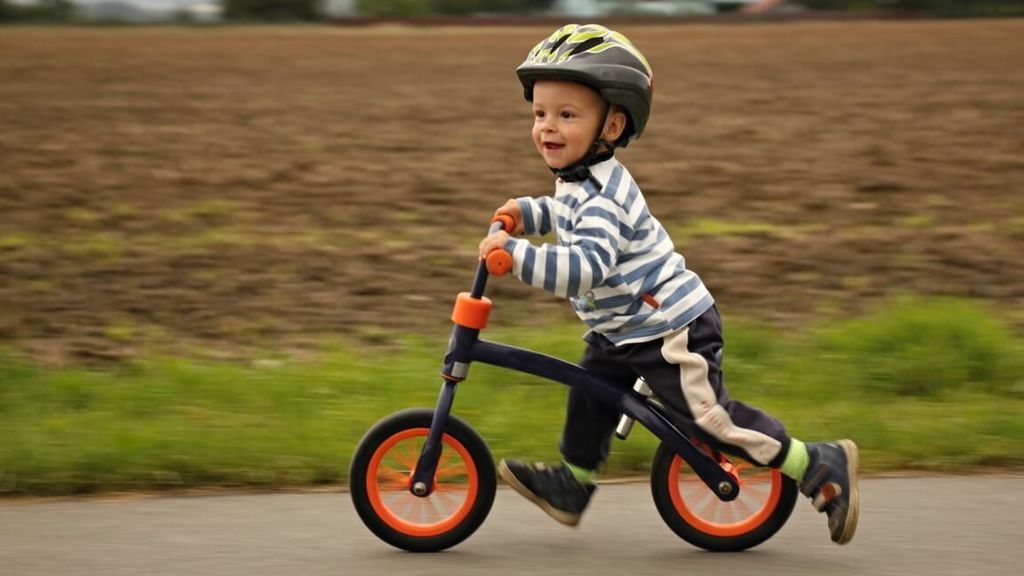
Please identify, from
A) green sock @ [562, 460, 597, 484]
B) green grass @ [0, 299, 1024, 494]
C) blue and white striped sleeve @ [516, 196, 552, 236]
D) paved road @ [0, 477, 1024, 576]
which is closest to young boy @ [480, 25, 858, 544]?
blue and white striped sleeve @ [516, 196, 552, 236]

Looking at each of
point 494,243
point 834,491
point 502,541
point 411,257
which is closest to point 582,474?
point 502,541

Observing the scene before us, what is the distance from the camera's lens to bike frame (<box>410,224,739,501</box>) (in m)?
4.09

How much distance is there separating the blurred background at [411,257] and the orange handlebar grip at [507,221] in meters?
1.16

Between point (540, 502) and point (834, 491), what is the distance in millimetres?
853

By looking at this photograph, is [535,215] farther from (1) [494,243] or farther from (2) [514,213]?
(1) [494,243]

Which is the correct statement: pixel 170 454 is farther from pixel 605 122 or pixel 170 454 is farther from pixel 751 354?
pixel 751 354

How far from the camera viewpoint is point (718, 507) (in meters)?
4.30

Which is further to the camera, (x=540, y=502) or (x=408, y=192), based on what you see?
(x=408, y=192)

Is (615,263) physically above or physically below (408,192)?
above

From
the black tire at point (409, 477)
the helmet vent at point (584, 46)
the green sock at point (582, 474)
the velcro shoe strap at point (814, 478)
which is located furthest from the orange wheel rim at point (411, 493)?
the helmet vent at point (584, 46)

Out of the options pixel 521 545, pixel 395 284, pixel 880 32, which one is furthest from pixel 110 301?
pixel 880 32

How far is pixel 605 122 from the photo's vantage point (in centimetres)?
400

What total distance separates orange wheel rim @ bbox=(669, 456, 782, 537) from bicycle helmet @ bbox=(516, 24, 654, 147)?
1.09m

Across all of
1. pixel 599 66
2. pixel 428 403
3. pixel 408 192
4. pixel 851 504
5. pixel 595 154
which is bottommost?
pixel 408 192
